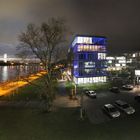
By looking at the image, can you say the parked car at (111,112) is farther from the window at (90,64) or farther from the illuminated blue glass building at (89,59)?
the window at (90,64)

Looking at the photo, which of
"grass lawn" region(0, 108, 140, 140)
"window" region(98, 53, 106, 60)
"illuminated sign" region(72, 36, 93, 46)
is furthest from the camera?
"window" region(98, 53, 106, 60)

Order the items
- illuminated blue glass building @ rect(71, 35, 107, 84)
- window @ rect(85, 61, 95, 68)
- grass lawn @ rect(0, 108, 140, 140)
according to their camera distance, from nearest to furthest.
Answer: grass lawn @ rect(0, 108, 140, 140) < illuminated blue glass building @ rect(71, 35, 107, 84) < window @ rect(85, 61, 95, 68)

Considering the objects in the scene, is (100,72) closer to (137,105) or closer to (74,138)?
(137,105)

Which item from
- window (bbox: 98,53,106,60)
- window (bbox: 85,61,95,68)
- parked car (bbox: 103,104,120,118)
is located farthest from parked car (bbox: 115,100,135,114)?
window (bbox: 98,53,106,60)

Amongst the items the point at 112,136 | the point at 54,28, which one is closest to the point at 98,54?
the point at 54,28

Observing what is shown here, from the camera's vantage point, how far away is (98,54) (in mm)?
74438

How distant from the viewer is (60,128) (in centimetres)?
2488

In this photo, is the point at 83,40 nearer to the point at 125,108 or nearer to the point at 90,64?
the point at 90,64

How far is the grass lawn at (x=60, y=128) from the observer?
22219 mm

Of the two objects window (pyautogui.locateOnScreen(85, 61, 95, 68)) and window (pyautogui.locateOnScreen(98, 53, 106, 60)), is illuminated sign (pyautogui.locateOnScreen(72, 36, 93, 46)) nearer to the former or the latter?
window (pyautogui.locateOnScreen(98, 53, 106, 60))

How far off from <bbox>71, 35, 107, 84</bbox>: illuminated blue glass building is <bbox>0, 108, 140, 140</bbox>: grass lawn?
134ft

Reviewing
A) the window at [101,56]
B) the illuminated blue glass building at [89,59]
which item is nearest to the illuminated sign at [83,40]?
the illuminated blue glass building at [89,59]

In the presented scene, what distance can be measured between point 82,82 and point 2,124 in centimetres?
4695

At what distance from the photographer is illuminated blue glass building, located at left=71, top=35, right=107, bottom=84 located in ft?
234
